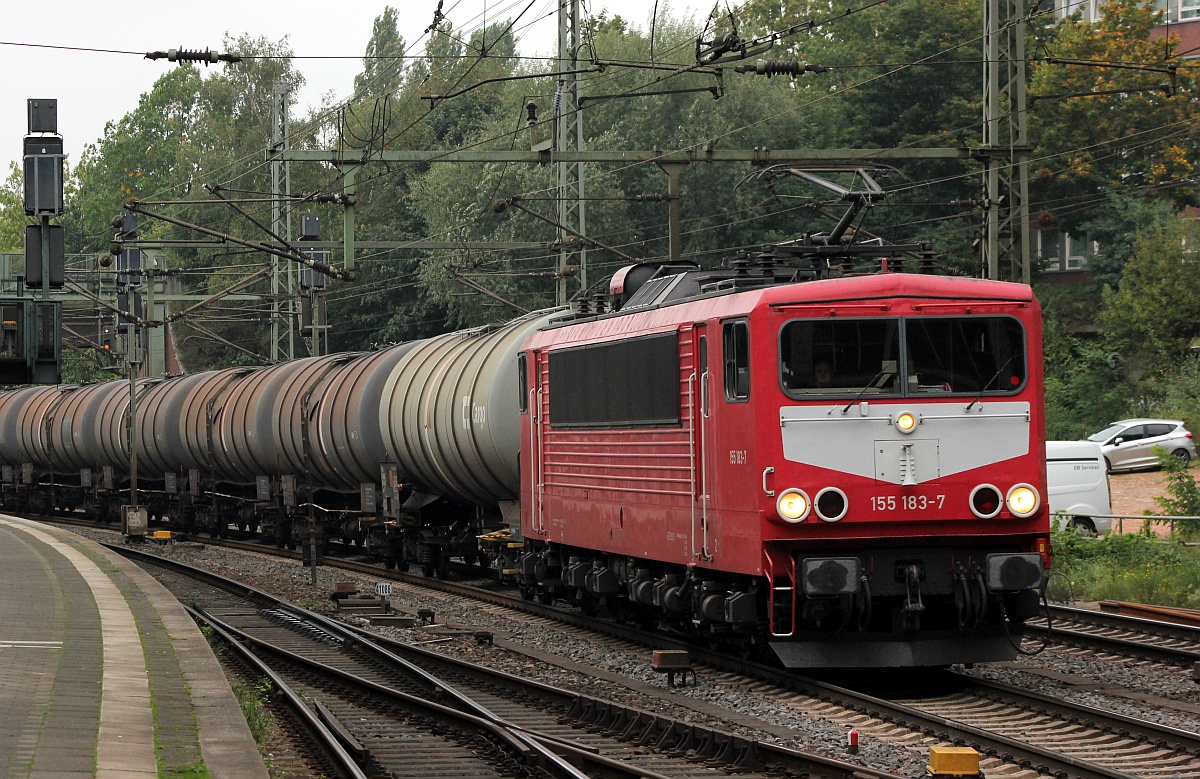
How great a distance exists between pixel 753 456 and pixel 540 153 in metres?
12.4

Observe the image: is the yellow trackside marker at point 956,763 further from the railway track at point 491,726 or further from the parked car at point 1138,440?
the parked car at point 1138,440

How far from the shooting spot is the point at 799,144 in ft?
184

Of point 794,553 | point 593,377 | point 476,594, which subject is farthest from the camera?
point 476,594

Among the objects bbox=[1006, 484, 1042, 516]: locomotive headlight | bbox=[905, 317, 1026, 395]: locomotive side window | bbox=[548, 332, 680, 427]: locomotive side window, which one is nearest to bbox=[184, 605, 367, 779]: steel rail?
bbox=[548, 332, 680, 427]: locomotive side window

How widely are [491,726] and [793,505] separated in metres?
2.78

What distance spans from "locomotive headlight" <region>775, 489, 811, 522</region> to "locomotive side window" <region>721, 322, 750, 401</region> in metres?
0.81

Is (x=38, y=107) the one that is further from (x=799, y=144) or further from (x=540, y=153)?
(x=799, y=144)

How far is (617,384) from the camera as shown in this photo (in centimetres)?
1491

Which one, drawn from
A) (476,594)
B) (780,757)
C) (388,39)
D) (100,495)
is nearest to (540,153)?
(476,594)

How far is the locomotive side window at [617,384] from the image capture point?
45.2 ft

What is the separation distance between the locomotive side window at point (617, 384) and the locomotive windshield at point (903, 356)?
1.72 m

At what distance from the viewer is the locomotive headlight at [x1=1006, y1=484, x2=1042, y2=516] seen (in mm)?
12016

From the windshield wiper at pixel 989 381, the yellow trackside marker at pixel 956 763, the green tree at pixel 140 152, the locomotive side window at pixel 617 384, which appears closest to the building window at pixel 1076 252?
the locomotive side window at pixel 617 384

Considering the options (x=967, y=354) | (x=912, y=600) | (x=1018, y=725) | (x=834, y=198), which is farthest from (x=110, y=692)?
(x=834, y=198)
